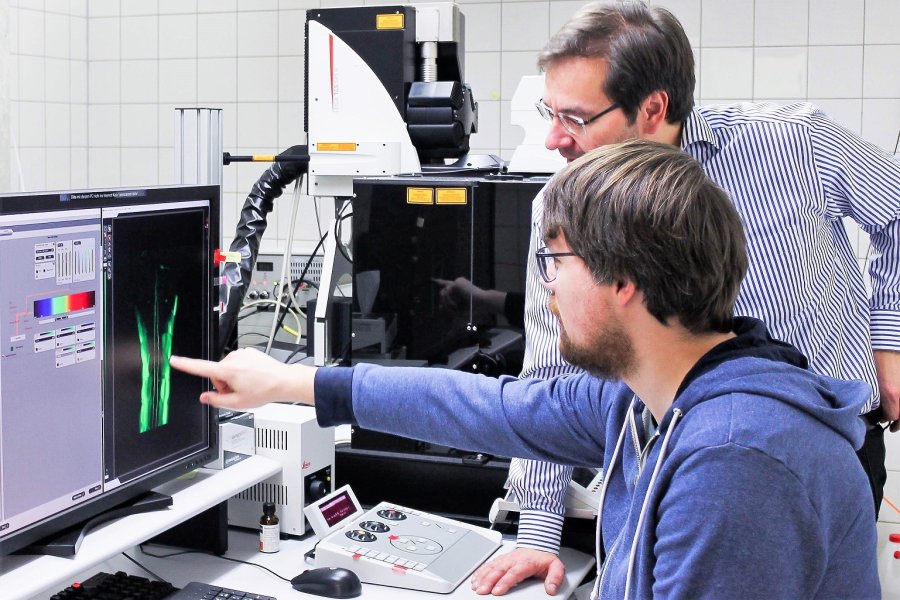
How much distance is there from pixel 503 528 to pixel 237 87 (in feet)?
9.40

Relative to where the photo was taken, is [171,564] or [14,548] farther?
[171,564]

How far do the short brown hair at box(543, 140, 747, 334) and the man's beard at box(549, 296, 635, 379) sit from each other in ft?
0.15

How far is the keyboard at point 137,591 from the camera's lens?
4.58 ft

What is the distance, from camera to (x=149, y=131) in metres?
4.35

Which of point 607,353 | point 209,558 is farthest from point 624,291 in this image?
point 209,558

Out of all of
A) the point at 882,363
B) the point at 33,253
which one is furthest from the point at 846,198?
the point at 33,253

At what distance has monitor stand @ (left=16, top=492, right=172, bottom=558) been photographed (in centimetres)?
128

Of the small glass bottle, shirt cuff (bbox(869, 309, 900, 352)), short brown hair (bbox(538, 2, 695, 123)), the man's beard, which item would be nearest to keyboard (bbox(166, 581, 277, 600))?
the small glass bottle

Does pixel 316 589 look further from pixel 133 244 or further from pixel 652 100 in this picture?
pixel 652 100

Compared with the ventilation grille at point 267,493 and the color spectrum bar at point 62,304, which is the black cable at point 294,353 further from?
the color spectrum bar at point 62,304

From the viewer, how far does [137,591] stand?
1.42 m

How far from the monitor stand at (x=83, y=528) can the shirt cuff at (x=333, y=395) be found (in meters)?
0.36

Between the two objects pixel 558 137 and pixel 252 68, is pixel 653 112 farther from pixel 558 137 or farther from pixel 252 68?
pixel 252 68

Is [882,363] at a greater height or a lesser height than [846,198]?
lesser
